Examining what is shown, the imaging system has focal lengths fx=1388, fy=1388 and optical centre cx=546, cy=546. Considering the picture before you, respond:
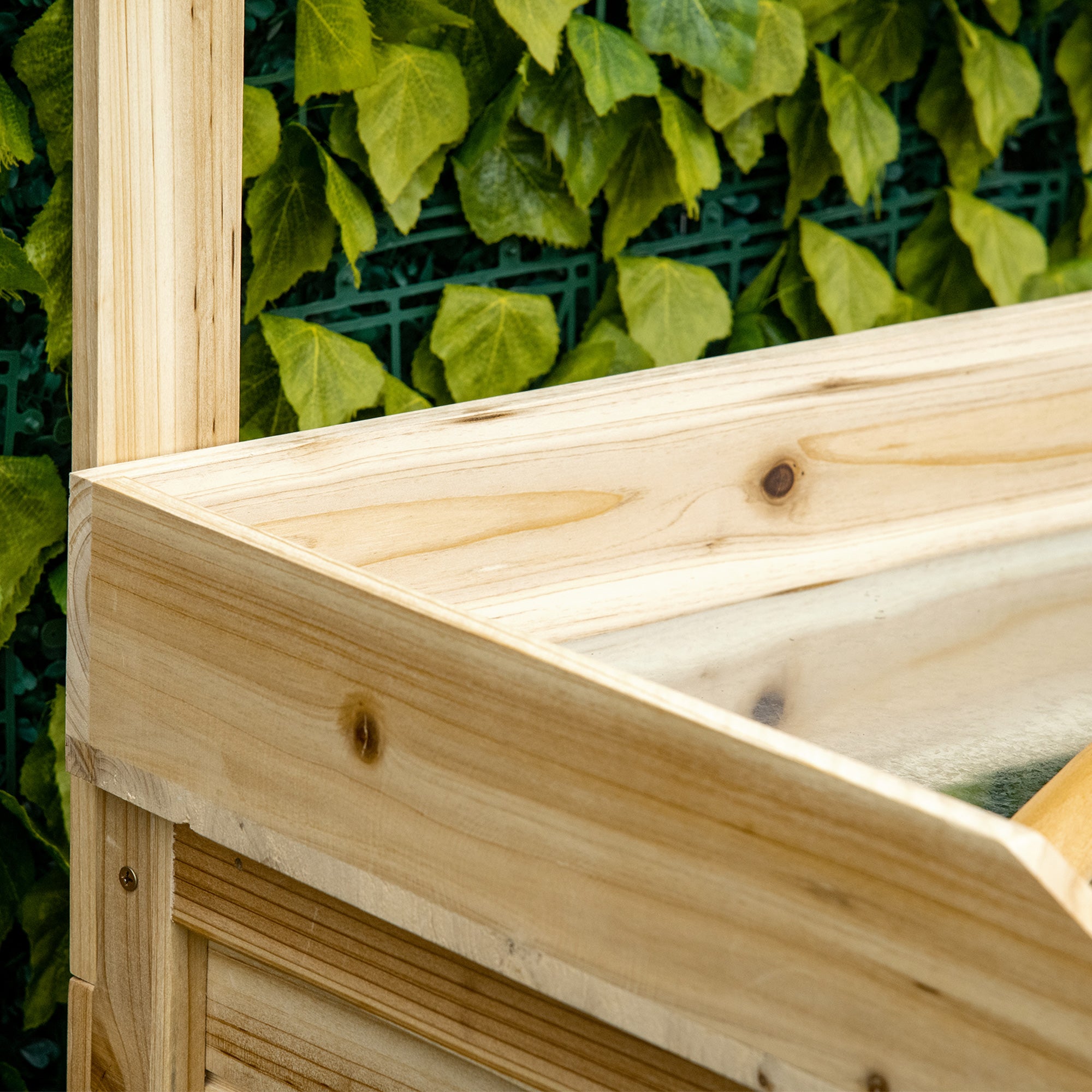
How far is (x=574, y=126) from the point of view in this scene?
3.32 feet

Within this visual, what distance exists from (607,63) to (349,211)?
22cm

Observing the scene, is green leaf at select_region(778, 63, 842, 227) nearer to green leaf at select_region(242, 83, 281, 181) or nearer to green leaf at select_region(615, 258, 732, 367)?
green leaf at select_region(615, 258, 732, 367)

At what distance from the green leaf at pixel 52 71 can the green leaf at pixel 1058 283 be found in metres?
0.91

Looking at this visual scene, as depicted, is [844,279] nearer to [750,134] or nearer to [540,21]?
[750,134]

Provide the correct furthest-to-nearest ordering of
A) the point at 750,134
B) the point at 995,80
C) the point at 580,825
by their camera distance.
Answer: the point at 995,80 → the point at 750,134 → the point at 580,825

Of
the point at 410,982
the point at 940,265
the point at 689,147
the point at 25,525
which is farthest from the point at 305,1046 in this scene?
the point at 940,265

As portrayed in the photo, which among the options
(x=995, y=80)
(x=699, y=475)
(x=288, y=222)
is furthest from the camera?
(x=995, y=80)

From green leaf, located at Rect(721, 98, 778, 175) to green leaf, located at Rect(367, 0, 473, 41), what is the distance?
1.02 ft

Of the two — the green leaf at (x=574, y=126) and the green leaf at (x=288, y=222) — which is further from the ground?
the green leaf at (x=574, y=126)

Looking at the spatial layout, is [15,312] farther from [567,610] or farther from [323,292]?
[567,610]

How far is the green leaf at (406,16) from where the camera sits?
886mm

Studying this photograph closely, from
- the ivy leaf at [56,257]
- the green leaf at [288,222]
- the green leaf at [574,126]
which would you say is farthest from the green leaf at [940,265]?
the ivy leaf at [56,257]

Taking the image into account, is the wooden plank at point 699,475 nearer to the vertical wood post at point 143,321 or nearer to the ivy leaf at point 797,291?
the vertical wood post at point 143,321

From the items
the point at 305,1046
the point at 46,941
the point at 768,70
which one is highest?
the point at 768,70
